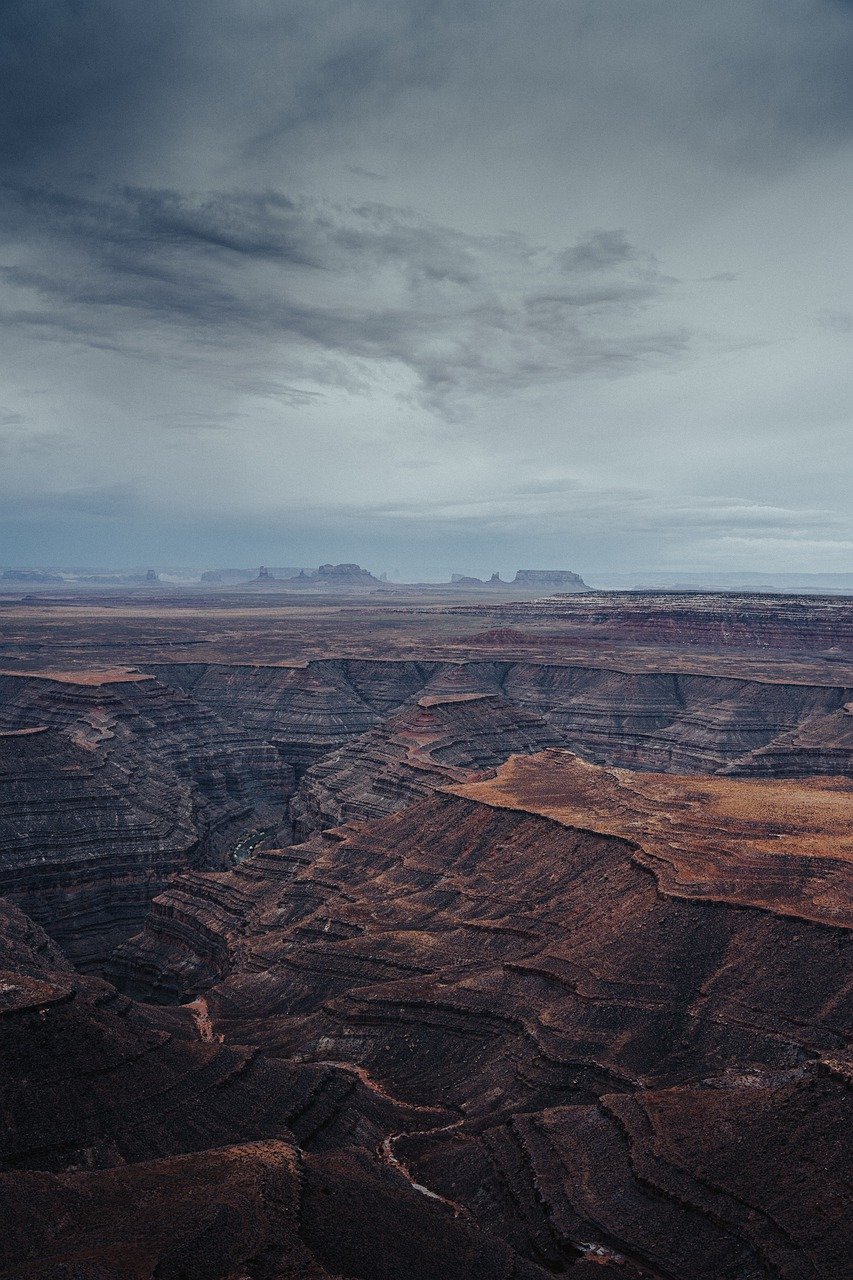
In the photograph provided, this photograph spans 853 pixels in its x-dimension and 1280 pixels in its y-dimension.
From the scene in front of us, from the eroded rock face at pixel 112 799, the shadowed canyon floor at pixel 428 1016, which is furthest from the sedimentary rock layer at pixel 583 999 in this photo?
the eroded rock face at pixel 112 799

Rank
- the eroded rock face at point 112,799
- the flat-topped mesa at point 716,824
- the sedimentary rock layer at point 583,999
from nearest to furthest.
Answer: the sedimentary rock layer at point 583,999 < the flat-topped mesa at point 716,824 < the eroded rock face at point 112,799

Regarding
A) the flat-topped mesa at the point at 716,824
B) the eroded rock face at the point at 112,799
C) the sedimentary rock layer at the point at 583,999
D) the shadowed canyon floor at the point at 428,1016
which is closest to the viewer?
the shadowed canyon floor at the point at 428,1016

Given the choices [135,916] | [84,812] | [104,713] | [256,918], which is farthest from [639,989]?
[104,713]

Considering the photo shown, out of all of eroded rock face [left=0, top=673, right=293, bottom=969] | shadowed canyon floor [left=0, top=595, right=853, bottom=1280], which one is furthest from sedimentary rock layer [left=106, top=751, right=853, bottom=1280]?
eroded rock face [left=0, top=673, right=293, bottom=969]

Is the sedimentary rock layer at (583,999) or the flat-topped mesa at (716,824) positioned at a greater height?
the flat-topped mesa at (716,824)

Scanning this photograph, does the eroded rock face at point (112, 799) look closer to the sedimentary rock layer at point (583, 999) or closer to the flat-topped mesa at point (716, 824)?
the sedimentary rock layer at point (583, 999)

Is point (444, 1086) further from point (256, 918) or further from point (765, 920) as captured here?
point (256, 918)

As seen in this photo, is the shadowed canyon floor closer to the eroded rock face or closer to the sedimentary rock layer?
the sedimentary rock layer

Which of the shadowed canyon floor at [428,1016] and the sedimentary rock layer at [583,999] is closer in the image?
the shadowed canyon floor at [428,1016]

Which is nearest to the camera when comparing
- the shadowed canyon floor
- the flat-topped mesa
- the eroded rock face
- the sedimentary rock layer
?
the shadowed canyon floor
